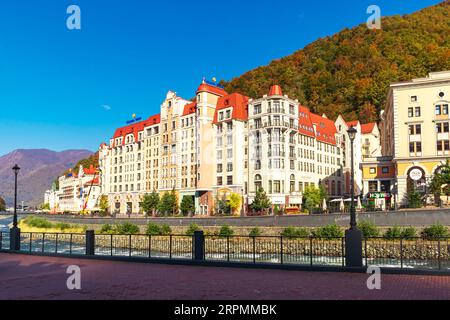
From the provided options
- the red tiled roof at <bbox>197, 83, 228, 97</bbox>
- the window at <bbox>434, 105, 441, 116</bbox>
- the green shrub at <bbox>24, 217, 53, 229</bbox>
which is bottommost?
the green shrub at <bbox>24, 217, 53, 229</bbox>

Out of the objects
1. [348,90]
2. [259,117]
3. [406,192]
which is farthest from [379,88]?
[406,192]

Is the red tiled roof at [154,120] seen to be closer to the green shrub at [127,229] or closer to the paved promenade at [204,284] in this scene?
the green shrub at [127,229]

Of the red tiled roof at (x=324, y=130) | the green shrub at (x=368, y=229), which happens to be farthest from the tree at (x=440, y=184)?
the red tiled roof at (x=324, y=130)

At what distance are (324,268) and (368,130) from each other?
320 feet

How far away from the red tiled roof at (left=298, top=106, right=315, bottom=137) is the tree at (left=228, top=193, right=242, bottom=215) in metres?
17.0

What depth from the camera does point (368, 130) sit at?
108438mm

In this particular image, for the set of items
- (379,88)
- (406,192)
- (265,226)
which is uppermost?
(379,88)

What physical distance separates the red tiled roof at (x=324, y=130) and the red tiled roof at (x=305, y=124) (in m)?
2.64

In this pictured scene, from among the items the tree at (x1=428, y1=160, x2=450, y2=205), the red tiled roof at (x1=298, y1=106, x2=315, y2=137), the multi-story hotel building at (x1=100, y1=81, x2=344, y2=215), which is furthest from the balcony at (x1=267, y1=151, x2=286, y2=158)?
the tree at (x1=428, y1=160, x2=450, y2=205)

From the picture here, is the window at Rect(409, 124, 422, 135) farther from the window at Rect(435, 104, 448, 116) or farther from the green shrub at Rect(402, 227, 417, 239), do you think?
the green shrub at Rect(402, 227, 417, 239)

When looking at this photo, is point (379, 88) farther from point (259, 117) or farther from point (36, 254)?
point (36, 254)

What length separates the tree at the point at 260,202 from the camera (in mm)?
65625

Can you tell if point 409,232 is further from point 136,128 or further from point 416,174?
point 136,128

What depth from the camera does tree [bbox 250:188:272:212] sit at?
215 ft
